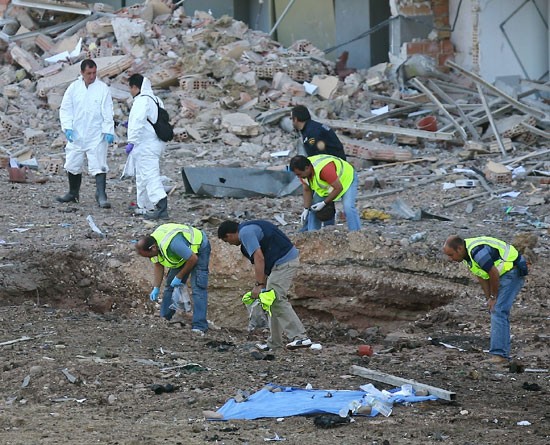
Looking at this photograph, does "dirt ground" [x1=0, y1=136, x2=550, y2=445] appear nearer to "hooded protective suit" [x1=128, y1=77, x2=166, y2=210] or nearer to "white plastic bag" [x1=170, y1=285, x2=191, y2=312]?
"white plastic bag" [x1=170, y1=285, x2=191, y2=312]

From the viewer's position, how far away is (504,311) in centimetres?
Answer: 1004

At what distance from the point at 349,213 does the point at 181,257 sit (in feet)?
9.06

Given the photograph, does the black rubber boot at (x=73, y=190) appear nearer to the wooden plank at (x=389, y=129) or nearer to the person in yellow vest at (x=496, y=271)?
the wooden plank at (x=389, y=129)

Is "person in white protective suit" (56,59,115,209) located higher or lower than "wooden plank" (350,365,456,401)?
higher

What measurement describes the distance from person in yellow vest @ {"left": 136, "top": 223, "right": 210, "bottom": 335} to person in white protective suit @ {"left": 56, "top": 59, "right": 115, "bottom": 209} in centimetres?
385

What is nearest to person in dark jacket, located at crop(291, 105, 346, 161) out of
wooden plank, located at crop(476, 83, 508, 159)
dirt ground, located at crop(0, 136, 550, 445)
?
dirt ground, located at crop(0, 136, 550, 445)

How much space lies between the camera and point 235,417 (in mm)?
7934

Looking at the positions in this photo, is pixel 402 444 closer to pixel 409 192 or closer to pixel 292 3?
pixel 409 192

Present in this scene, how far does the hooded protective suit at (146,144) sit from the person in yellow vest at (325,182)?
212 cm

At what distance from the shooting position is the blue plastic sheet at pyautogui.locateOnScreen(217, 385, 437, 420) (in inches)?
313

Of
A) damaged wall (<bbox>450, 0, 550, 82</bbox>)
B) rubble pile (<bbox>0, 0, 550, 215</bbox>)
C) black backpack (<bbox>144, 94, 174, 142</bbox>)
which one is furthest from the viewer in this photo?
damaged wall (<bbox>450, 0, 550, 82</bbox>)

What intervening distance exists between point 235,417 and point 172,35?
14.8 meters

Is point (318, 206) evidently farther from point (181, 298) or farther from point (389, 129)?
point (389, 129)

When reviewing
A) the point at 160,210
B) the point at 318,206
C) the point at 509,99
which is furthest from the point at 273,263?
the point at 509,99
